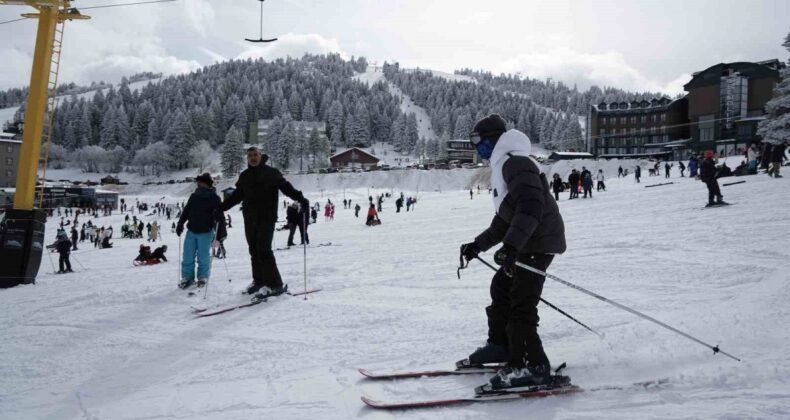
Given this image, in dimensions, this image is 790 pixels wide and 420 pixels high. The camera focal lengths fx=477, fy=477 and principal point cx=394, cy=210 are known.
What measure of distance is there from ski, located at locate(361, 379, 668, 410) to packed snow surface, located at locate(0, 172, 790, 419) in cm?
5

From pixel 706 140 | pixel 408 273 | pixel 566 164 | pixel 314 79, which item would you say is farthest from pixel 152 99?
pixel 408 273

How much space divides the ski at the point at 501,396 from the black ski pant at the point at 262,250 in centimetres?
317

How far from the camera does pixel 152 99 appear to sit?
12344cm

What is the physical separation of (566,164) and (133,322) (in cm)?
5939

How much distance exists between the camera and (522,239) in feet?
9.16

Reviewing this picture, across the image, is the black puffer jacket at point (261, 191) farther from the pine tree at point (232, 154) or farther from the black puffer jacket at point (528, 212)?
the pine tree at point (232, 154)

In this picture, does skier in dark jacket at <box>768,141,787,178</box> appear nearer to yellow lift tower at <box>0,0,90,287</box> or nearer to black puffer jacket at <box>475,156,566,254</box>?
black puffer jacket at <box>475,156,566,254</box>

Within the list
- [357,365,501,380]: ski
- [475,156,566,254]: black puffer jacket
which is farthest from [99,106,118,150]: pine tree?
[475,156,566,254]: black puffer jacket

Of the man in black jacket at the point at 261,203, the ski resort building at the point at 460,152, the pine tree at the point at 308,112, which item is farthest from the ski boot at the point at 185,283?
the pine tree at the point at 308,112

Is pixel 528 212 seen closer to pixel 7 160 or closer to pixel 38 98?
pixel 38 98

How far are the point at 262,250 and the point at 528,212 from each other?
379 cm

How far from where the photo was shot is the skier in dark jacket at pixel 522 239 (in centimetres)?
284

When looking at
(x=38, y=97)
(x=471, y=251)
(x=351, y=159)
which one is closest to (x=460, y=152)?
(x=351, y=159)

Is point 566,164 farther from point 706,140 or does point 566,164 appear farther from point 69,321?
point 69,321
